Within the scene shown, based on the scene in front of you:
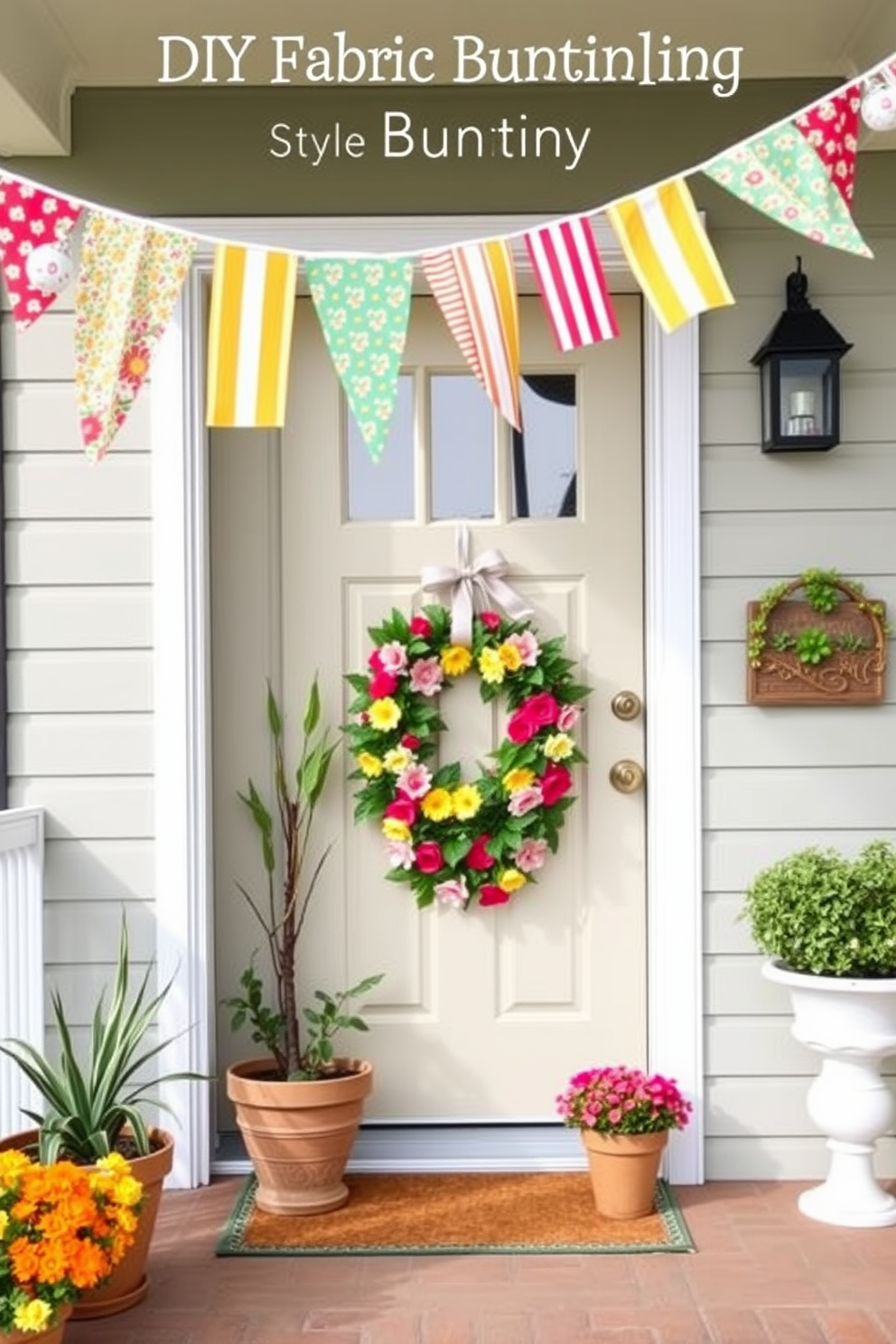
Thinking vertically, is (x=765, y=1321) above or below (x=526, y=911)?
below

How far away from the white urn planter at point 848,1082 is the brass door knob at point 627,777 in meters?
0.54

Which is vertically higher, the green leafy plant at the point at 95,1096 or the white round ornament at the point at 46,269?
the white round ornament at the point at 46,269

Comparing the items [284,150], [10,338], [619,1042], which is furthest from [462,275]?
[619,1042]

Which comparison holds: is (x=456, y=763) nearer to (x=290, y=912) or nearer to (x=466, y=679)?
(x=466, y=679)

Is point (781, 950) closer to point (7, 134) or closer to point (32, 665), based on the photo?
point (32, 665)

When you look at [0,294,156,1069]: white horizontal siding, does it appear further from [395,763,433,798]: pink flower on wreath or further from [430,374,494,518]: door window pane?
[430,374,494,518]: door window pane

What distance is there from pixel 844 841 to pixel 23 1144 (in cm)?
186

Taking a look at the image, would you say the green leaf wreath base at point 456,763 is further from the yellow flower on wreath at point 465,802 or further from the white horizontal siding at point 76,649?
the white horizontal siding at point 76,649

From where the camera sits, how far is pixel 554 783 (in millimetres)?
3691

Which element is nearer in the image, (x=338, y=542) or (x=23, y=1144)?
(x=23, y=1144)

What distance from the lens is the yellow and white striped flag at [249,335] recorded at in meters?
2.50

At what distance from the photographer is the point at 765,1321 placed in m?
2.83

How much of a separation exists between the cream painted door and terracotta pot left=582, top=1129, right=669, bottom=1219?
16.8 inches

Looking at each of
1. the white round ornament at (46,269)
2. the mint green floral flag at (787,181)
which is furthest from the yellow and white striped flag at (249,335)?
the mint green floral flag at (787,181)
